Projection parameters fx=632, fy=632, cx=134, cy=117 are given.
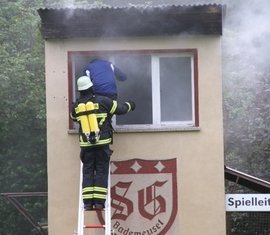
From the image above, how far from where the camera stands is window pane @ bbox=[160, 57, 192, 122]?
26.5 feet

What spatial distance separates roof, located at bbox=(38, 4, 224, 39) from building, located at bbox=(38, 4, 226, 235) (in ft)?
0.04

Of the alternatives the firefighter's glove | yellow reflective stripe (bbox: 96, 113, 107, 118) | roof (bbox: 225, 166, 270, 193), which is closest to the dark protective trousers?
yellow reflective stripe (bbox: 96, 113, 107, 118)

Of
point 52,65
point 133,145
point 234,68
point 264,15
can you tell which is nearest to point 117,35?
point 52,65

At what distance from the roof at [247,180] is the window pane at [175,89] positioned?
126 centimetres

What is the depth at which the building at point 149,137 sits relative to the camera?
7863mm

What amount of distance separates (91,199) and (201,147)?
1638 millimetres

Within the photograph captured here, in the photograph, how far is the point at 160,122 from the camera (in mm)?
8047

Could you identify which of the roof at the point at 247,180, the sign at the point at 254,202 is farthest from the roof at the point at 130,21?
the sign at the point at 254,202

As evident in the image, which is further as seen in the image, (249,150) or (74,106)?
(249,150)

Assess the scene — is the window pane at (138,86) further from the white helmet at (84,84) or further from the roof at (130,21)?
the white helmet at (84,84)

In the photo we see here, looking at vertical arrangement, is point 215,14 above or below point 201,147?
above

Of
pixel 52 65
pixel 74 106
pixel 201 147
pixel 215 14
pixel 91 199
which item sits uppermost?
pixel 215 14

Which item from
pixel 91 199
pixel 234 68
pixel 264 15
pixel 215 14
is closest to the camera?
pixel 91 199

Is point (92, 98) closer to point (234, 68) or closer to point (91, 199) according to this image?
point (91, 199)
